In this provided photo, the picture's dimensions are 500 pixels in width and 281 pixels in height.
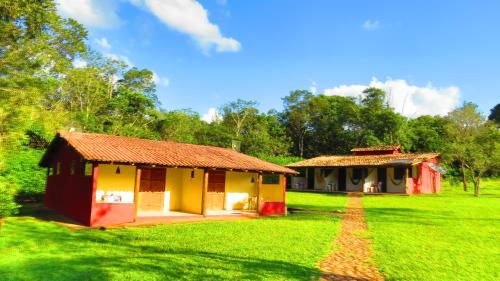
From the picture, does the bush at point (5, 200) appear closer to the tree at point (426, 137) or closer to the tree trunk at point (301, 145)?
the tree at point (426, 137)

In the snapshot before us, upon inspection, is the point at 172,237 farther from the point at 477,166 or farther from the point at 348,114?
the point at 348,114

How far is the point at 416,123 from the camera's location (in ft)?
192

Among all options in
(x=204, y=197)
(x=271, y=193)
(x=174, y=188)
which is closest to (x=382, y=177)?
(x=271, y=193)

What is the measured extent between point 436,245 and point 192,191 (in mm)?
10611

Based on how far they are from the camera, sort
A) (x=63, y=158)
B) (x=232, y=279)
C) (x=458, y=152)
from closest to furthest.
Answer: (x=232, y=279) → (x=63, y=158) → (x=458, y=152)

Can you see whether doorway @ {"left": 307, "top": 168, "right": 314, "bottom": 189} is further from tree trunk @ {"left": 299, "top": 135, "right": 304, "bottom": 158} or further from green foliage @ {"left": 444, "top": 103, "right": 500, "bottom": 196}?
tree trunk @ {"left": 299, "top": 135, "right": 304, "bottom": 158}

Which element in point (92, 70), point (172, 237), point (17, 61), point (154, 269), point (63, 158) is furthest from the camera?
point (92, 70)

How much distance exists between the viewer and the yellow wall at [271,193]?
20438 millimetres

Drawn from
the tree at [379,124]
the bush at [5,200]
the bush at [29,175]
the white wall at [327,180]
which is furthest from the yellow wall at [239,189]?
the tree at [379,124]

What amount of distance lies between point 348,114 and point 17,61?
1874 inches

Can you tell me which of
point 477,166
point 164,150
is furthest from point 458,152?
point 164,150

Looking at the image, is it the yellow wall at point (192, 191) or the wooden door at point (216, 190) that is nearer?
the yellow wall at point (192, 191)

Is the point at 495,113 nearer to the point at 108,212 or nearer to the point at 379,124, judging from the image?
the point at 379,124

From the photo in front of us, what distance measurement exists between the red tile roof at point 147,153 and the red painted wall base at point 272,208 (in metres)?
1.68
